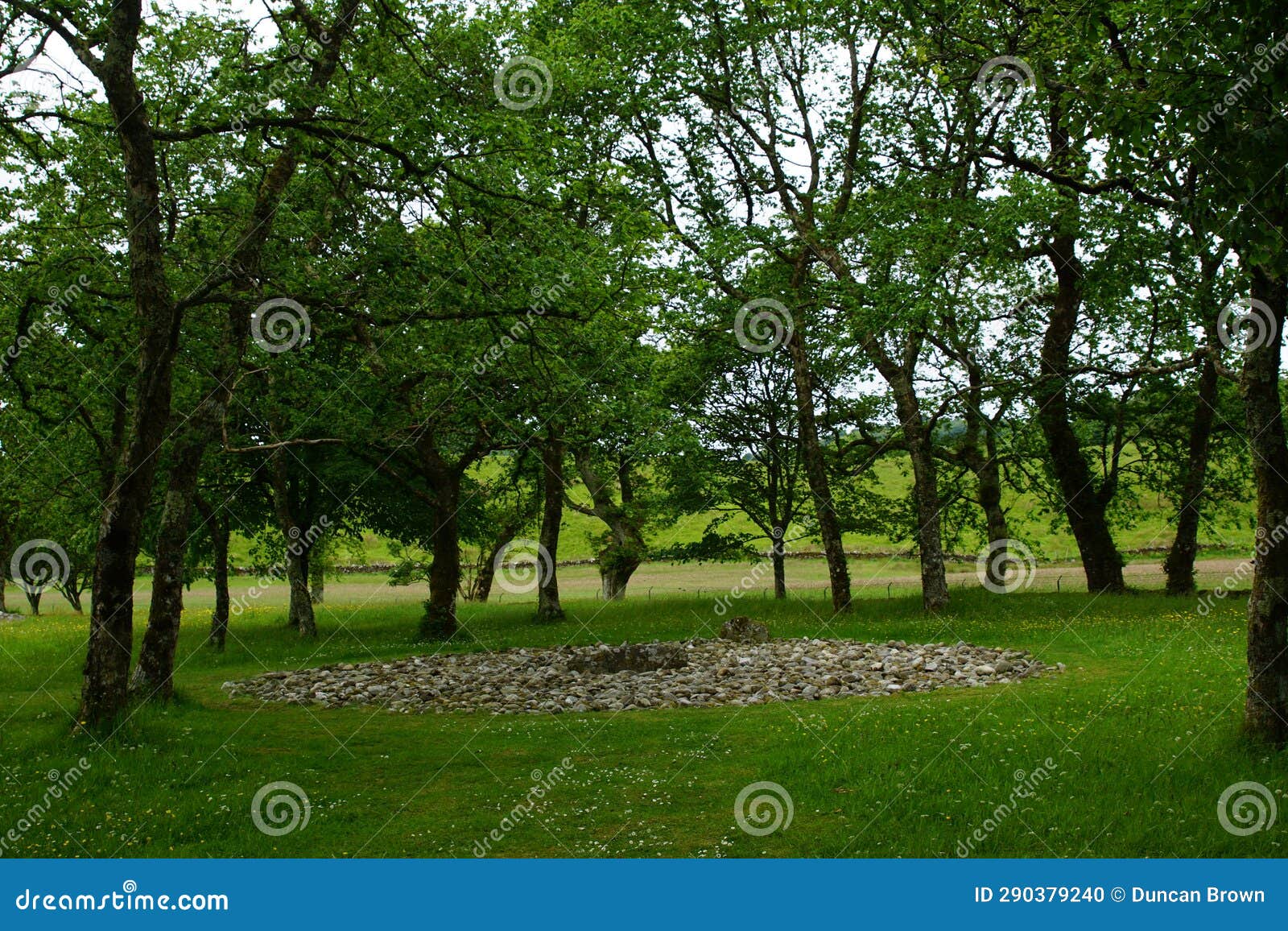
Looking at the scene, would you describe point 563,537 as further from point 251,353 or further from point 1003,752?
point 1003,752

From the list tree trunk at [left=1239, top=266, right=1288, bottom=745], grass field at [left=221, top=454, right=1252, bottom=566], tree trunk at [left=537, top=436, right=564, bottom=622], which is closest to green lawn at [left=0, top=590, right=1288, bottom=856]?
tree trunk at [left=1239, top=266, right=1288, bottom=745]

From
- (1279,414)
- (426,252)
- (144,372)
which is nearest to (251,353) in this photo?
(144,372)

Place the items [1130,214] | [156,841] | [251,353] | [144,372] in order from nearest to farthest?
[156,841] < [144,372] < [1130,214] < [251,353]

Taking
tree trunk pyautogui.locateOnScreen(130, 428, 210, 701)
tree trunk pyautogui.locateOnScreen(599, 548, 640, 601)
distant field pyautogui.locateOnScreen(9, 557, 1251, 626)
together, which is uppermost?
tree trunk pyautogui.locateOnScreen(130, 428, 210, 701)

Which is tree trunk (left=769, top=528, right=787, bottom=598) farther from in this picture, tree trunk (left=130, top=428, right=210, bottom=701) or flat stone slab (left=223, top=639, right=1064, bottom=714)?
tree trunk (left=130, top=428, right=210, bottom=701)

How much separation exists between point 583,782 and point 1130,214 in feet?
52.5

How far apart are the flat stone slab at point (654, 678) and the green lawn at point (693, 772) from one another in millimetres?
997

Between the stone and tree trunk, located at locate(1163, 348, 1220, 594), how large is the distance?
47.7 ft

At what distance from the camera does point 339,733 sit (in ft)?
50.5

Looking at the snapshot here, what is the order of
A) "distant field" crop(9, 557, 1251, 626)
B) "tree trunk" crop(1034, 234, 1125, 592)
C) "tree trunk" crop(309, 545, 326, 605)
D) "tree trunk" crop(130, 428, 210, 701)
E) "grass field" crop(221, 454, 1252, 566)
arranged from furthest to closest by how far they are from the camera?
"grass field" crop(221, 454, 1252, 566) → "distant field" crop(9, 557, 1251, 626) → "tree trunk" crop(309, 545, 326, 605) → "tree trunk" crop(1034, 234, 1125, 592) → "tree trunk" crop(130, 428, 210, 701)

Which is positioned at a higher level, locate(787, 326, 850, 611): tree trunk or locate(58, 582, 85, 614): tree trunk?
locate(787, 326, 850, 611): tree trunk

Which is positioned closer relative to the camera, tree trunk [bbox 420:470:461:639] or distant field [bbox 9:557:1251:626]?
tree trunk [bbox 420:470:461:639]

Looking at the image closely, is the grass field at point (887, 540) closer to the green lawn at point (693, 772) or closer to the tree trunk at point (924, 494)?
the tree trunk at point (924, 494)

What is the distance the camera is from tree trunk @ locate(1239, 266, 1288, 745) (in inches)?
435
